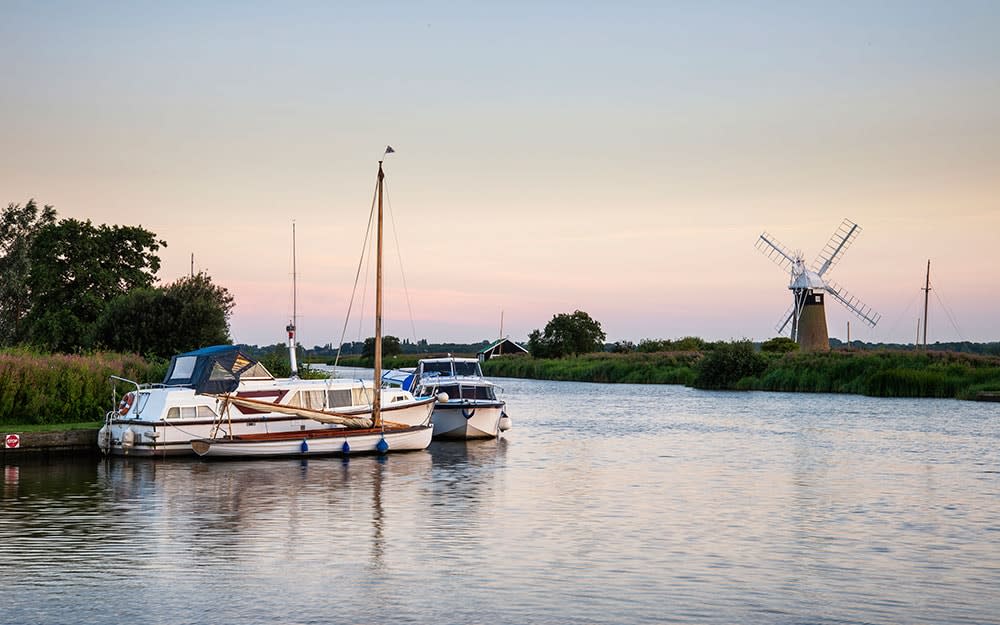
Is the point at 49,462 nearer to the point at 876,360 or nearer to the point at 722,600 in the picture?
the point at 722,600

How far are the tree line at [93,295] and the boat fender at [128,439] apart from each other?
777 inches

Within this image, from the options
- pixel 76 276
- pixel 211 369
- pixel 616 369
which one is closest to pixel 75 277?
pixel 76 276

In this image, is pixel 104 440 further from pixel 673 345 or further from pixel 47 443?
pixel 673 345

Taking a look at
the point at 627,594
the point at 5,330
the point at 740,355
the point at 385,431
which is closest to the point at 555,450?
the point at 385,431

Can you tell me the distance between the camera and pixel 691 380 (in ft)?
323

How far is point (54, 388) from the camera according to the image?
36.8 meters

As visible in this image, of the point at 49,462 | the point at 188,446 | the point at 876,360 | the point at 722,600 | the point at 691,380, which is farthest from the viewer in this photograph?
the point at 691,380

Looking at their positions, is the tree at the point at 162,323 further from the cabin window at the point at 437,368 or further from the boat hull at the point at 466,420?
the boat hull at the point at 466,420

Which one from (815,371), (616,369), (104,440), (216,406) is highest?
(815,371)

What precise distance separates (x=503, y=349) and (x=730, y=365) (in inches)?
2694

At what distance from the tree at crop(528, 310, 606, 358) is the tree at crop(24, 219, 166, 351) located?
3568 inches

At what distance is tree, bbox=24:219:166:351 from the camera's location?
205 feet

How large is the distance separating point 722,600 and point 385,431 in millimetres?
22273

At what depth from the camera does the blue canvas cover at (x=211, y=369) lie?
35.4 metres
